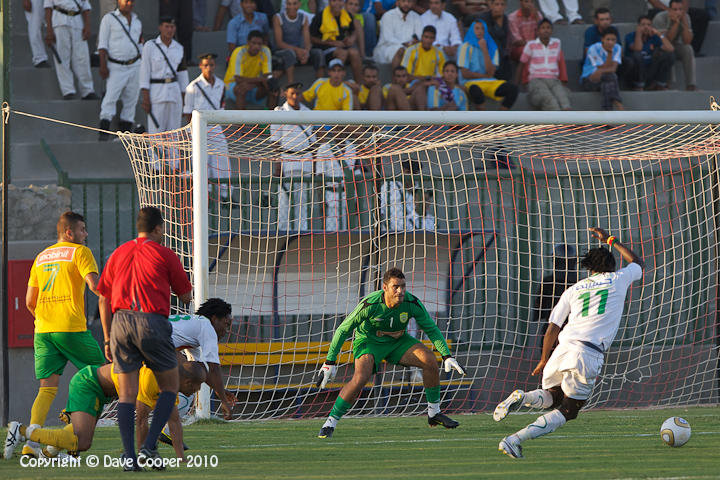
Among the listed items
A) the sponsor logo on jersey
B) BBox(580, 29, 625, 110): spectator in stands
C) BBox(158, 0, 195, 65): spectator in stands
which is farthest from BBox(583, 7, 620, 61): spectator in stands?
the sponsor logo on jersey

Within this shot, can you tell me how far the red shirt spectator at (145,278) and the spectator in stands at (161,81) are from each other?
7782 millimetres

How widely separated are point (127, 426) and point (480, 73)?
1075cm

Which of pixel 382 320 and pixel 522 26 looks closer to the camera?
pixel 382 320

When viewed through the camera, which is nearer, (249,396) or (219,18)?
(249,396)

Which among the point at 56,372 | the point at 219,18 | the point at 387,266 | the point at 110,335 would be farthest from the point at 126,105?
the point at 110,335

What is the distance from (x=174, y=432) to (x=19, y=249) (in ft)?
18.9

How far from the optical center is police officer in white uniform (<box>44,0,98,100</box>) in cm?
1452

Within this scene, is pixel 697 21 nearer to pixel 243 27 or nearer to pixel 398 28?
pixel 398 28

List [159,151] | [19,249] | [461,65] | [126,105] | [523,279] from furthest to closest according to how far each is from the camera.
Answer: [461,65], [126,105], [523,279], [19,249], [159,151]

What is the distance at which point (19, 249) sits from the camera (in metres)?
11.7

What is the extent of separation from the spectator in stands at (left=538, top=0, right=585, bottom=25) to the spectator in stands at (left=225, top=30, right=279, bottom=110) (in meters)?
5.21

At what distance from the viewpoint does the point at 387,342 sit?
884 centimetres

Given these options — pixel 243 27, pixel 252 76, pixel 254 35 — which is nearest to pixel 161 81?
pixel 252 76

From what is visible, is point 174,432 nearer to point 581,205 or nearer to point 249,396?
point 249,396
